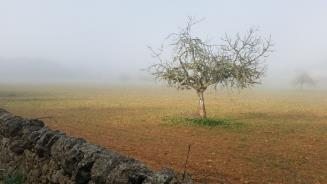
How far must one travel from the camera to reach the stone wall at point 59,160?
7.51 m

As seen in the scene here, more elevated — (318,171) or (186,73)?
(186,73)

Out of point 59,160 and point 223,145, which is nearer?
point 59,160

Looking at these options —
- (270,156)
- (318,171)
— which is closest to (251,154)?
(270,156)

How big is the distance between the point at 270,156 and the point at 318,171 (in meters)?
3.06

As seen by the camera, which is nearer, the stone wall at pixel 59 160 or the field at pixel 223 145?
the stone wall at pixel 59 160

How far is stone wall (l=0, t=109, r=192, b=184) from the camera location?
24.6 ft

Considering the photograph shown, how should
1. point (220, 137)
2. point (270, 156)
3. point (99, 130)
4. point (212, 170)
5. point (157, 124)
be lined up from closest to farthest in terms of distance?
1. point (212, 170)
2. point (270, 156)
3. point (220, 137)
4. point (99, 130)
5. point (157, 124)

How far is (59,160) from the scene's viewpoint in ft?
32.0

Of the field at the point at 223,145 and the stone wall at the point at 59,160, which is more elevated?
the stone wall at the point at 59,160

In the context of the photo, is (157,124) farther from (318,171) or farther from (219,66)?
(318,171)

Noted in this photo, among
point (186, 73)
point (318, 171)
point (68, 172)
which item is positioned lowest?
point (318, 171)

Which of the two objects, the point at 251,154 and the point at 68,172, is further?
the point at 251,154

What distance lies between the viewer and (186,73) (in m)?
33.8

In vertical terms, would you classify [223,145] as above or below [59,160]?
below
